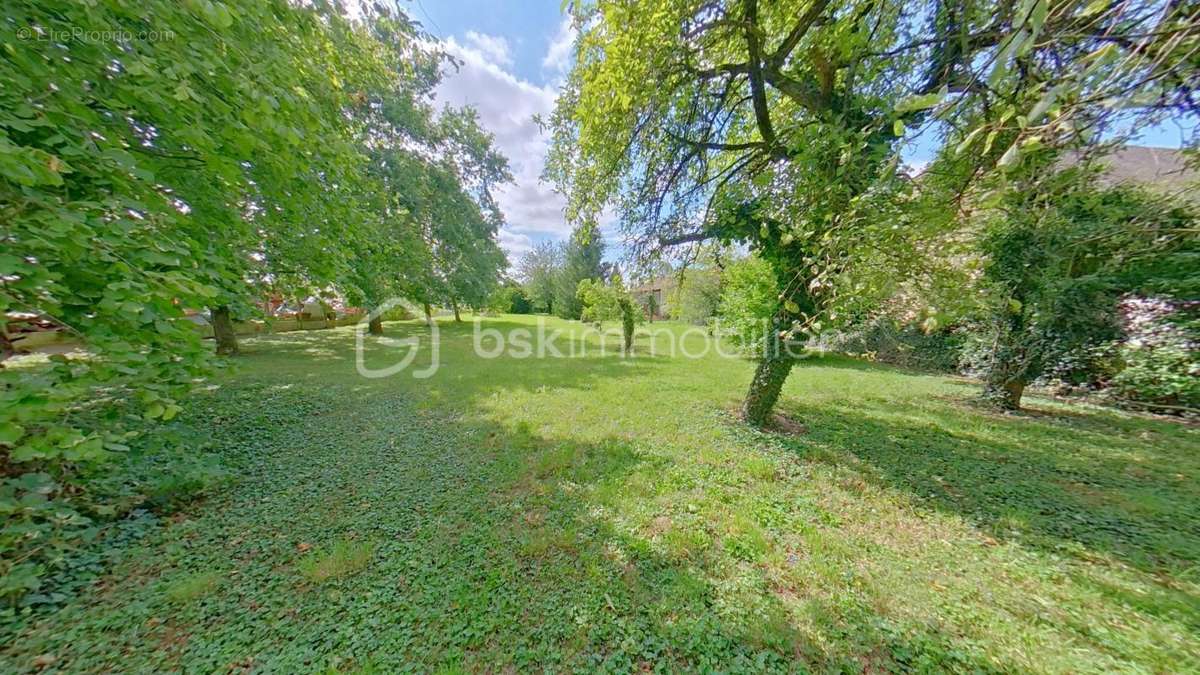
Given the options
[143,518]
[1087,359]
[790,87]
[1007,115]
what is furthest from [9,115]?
[1087,359]

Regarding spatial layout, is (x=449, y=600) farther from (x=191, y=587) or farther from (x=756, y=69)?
(x=756, y=69)

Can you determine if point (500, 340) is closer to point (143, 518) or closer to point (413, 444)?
point (413, 444)

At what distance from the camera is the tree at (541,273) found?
3193 centimetres

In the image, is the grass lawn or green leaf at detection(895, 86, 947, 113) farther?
the grass lawn

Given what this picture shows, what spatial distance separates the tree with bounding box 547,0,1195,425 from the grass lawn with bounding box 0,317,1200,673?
1789mm

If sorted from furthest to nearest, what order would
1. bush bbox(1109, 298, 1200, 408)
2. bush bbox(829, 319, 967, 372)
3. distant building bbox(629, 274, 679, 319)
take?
1. bush bbox(829, 319, 967, 372)
2. distant building bbox(629, 274, 679, 319)
3. bush bbox(1109, 298, 1200, 408)

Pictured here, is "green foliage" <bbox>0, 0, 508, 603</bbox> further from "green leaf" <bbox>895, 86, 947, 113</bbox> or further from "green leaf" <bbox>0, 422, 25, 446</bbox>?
"green leaf" <bbox>895, 86, 947, 113</bbox>

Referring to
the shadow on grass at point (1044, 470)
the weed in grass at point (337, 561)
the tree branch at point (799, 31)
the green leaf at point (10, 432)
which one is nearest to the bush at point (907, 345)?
the shadow on grass at point (1044, 470)

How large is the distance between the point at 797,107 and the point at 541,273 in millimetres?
30151

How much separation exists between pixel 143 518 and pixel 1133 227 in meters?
→ 8.72

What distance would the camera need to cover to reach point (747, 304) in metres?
10.8

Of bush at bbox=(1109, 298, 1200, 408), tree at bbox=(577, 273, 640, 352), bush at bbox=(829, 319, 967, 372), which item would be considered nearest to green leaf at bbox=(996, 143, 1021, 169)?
bush at bbox=(1109, 298, 1200, 408)

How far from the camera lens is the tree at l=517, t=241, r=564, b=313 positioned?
105 feet

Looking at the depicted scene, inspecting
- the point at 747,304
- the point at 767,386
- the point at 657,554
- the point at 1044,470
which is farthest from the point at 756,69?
the point at 747,304
